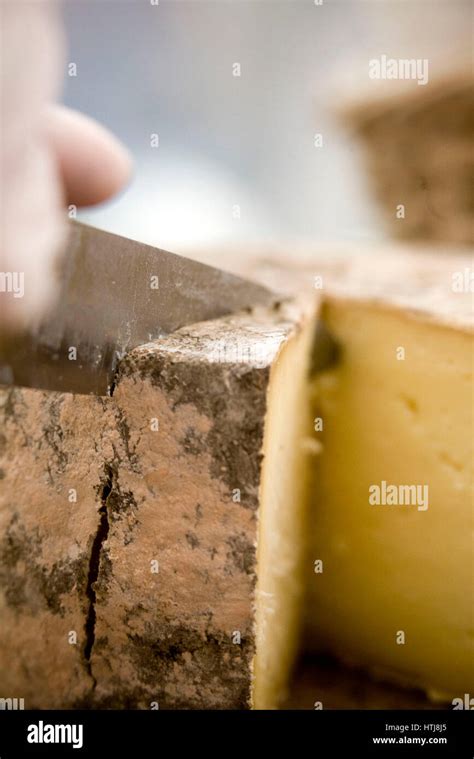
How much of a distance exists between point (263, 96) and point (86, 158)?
260 centimetres

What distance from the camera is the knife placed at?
23.3 inches

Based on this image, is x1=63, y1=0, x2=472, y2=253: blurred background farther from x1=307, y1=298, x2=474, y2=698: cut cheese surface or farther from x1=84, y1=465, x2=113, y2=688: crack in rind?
x1=84, y1=465, x2=113, y2=688: crack in rind

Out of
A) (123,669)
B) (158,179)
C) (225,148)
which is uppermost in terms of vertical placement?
(225,148)

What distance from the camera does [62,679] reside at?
697mm

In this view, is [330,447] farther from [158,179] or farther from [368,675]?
[158,179]

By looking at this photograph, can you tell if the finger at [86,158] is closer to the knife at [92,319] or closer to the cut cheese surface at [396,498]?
the knife at [92,319]

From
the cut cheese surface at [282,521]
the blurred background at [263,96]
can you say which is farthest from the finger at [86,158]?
the blurred background at [263,96]

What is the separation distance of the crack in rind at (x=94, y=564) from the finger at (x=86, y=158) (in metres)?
0.42

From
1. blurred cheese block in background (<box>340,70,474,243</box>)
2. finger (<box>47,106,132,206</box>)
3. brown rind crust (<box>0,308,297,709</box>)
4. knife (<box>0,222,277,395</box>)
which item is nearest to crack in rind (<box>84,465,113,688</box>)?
brown rind crust (<box>0,308,297,709</box>)

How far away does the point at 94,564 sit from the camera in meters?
0.66

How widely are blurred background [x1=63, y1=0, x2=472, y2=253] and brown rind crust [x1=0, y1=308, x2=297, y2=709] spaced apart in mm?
1097

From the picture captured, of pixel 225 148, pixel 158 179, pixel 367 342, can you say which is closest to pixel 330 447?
pixel 367 342

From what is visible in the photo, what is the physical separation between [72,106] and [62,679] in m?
0.69

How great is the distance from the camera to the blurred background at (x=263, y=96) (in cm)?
194
